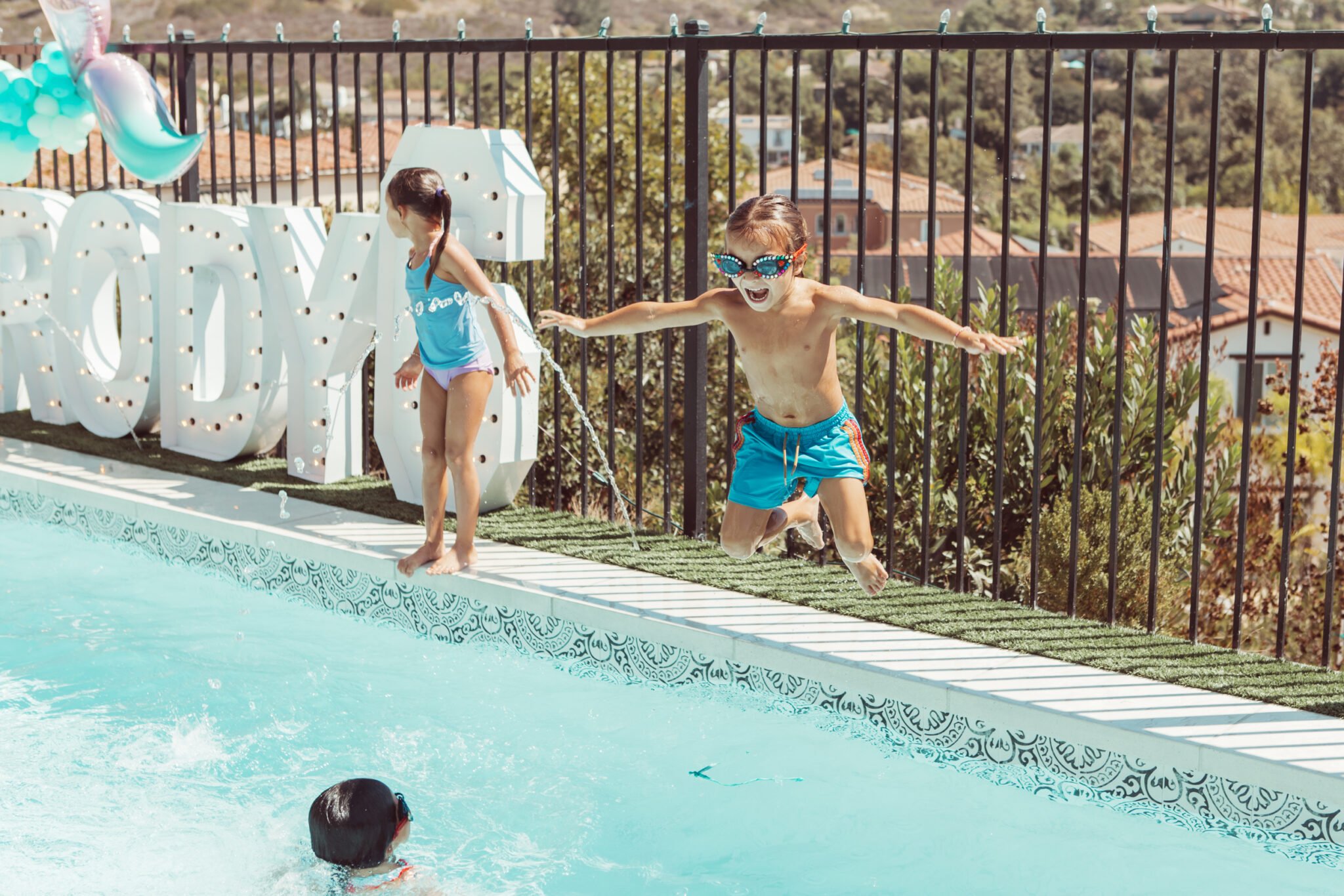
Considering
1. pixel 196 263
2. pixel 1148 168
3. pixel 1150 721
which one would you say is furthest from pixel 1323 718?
pixel 1148 168

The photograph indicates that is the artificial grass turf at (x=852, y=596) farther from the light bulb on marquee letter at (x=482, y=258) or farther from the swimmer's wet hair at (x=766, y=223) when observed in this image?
the swimmer's wet hair at (x=766, y=223)

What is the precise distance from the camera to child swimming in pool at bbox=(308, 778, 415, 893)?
3568mm

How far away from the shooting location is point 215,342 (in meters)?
7.79

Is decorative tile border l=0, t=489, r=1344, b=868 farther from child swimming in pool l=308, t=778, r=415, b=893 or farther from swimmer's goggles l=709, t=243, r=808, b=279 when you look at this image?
child swimming in pool l=308, t=778, r=415, b=893

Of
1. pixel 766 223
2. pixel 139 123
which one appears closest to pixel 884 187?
pixel 139 123

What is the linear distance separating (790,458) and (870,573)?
18.3 inches

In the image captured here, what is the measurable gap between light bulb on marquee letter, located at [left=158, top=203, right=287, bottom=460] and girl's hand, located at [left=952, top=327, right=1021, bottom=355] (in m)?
4.43

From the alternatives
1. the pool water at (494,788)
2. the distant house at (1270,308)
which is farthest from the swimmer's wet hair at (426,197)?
the distant house at (1270,308)

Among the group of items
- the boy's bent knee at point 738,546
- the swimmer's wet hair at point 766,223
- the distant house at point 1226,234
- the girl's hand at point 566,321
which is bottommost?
the boy's bent knee at point 738,546

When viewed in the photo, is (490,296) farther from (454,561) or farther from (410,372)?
(454,561)

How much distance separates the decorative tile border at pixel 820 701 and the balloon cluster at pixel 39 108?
2.30 meters

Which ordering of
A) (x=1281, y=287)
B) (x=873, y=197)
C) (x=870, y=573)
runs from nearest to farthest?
1. (x=870, y=573)
2. (x=873, y=197)
3. (x=1281, y=287)

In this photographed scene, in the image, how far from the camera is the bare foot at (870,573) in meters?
4.60

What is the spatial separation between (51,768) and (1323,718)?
399cm
